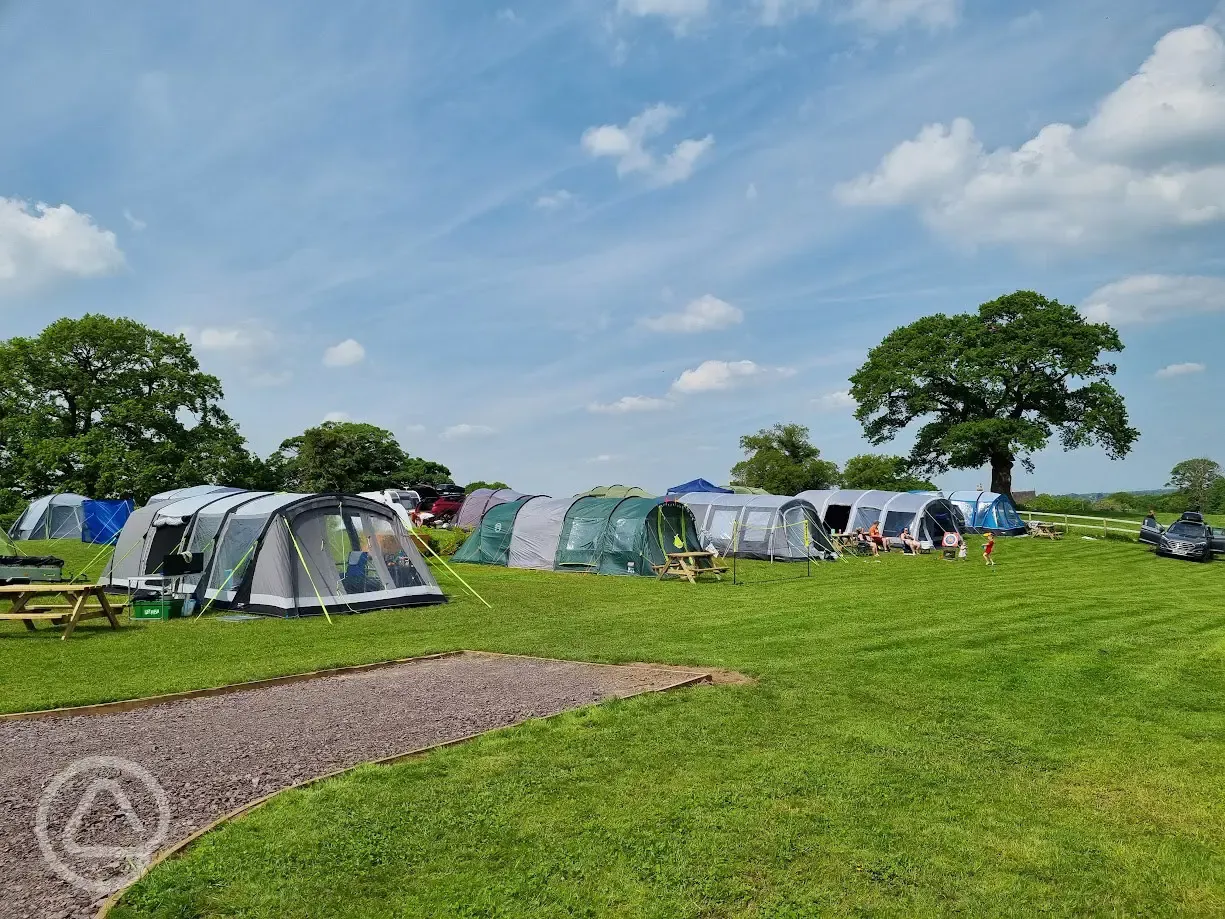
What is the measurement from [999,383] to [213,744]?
136ft

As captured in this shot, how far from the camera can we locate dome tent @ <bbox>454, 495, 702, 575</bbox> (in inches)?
856

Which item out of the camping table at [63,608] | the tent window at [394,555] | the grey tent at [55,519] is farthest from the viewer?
the grey tent at [55,519]

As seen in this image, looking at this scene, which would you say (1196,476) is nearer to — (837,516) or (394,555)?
(837,516)

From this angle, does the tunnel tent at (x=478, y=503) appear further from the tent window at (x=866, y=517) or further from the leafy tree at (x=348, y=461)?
the leafy tree at (x=348, y=461)

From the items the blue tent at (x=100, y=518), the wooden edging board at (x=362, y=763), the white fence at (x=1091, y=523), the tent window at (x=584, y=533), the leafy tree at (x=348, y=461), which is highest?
the leafy tree at (x=348, y=461)

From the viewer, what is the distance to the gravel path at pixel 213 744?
175 inches

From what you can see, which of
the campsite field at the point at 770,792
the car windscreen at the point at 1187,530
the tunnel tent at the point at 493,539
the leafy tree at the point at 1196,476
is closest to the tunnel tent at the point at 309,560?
the campsite field at the point at 770,792

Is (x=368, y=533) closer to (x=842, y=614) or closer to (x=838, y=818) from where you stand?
(x=842, y=614)

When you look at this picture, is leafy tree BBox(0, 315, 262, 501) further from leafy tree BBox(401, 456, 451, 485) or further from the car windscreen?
the car windscreen

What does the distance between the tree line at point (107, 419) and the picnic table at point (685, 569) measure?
26.3 m

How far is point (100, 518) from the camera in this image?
32.2 meters

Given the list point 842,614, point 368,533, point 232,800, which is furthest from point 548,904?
point 368,533

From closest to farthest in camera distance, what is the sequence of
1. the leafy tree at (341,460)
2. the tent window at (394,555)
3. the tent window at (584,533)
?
the tent window at (394,555) < the tent window at (584,533) < the leafy tree at (341,460)

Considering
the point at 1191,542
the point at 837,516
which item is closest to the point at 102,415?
the point at 837,516
